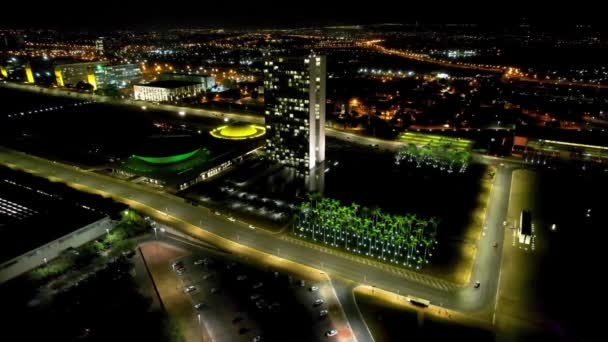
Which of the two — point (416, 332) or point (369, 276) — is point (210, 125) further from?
point (416, 332)

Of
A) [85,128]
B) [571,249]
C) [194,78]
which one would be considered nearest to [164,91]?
[194,78]

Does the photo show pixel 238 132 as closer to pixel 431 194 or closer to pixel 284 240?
pixel 284 240

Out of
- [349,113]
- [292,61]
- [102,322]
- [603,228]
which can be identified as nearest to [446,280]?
[603,228]

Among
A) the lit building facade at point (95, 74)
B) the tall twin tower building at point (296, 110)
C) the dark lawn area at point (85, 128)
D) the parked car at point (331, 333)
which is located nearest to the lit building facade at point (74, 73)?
the lit building facade at point (95, 74)

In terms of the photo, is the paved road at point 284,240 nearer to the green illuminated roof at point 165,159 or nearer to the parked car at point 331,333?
the green illuminated roof at point 165,159

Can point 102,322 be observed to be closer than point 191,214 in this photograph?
Yes

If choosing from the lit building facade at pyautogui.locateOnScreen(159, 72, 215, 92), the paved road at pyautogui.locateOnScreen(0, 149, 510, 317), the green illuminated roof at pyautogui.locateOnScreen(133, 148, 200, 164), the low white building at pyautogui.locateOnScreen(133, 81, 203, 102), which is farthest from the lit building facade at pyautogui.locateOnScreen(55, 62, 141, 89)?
the green illuminated roof at pyautogui.locateOnScreen(133, 148, 200, 164)

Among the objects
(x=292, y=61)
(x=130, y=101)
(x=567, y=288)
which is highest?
(x=292, y=61)
